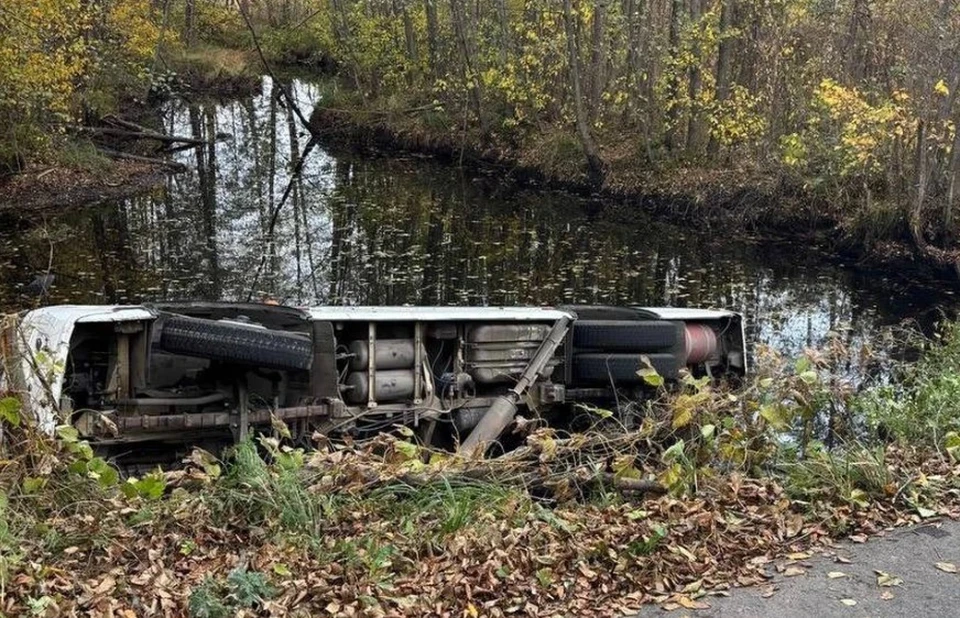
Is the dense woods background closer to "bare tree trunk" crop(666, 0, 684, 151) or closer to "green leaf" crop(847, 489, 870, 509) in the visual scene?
"bare tree trunk" crop(666, 0, 684, 151)

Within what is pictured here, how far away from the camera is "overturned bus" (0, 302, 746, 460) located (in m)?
6.31

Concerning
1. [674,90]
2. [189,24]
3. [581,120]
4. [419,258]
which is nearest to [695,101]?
[674,90]

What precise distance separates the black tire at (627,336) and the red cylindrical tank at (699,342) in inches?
22.9

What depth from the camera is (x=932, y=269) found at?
15.9m

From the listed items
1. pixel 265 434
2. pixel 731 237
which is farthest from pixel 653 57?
pixel 265 434

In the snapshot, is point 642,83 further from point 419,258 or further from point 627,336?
point 627,336

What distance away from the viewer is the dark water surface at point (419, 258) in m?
13.8

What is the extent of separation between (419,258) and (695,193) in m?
7.46

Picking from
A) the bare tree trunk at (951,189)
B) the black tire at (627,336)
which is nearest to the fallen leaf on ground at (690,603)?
the black tire at (627,336)

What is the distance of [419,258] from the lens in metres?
16.3

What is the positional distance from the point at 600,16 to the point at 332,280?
12.0m

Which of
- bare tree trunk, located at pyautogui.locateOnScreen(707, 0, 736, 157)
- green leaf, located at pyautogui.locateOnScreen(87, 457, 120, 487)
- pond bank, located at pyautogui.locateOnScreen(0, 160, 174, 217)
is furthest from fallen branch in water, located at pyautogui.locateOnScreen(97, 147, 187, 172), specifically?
green leaf, located at pyautogui.locateOnScreen(87, 457, 120, 487)

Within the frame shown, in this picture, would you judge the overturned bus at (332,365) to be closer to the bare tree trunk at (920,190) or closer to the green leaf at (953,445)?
the green leaf at (953,445)

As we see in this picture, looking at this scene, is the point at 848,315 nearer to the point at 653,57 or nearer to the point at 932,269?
the point at 932,269
